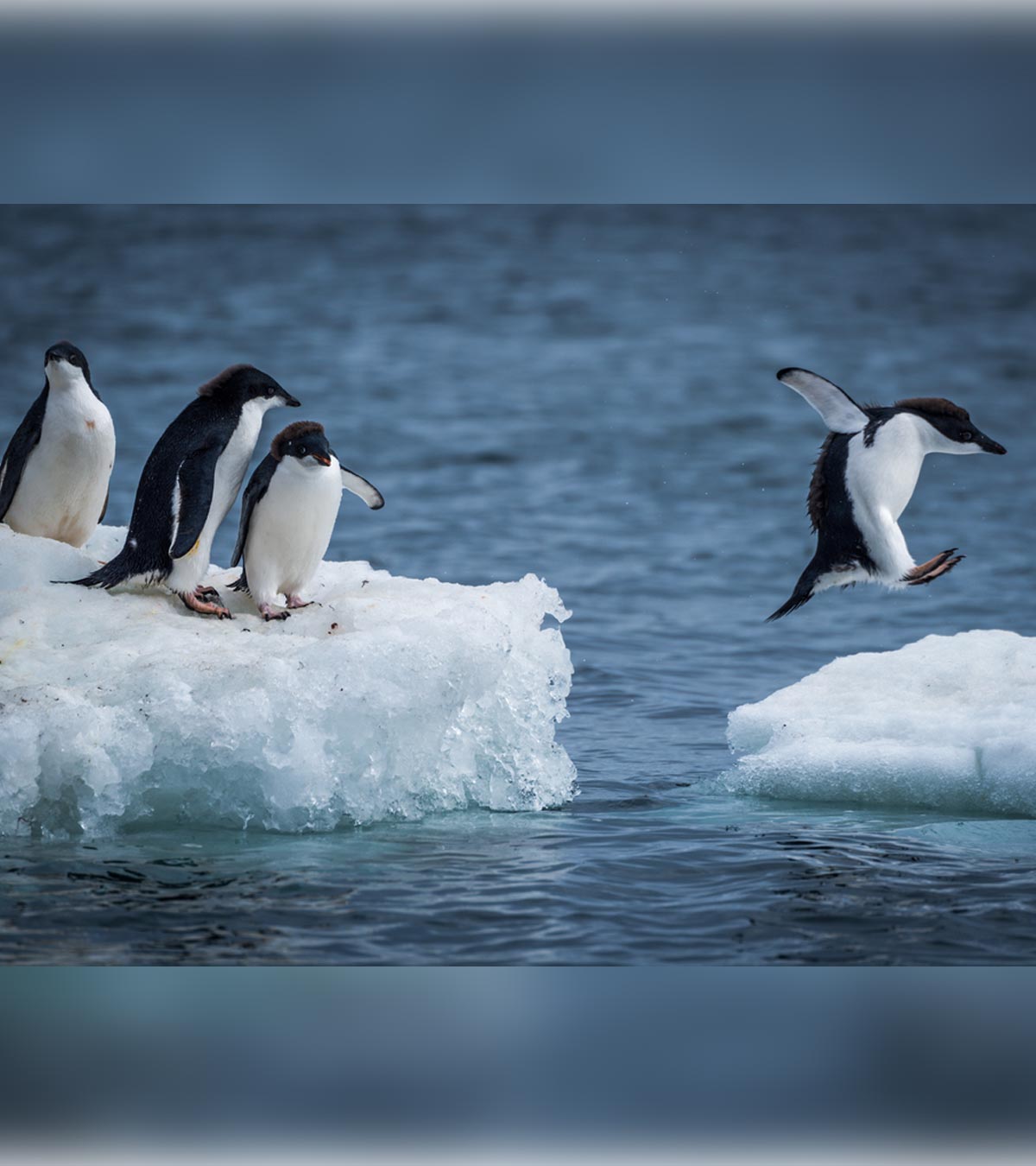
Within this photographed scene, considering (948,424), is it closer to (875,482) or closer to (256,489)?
(875,482)

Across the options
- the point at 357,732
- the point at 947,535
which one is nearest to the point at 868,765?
the point at 357,732

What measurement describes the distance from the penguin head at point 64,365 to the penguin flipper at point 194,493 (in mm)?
378

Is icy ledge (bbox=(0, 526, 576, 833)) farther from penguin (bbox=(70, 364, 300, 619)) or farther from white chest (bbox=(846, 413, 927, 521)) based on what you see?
white chest (bbox=(846, 413, 927, 521))

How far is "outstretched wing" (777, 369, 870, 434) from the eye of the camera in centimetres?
324

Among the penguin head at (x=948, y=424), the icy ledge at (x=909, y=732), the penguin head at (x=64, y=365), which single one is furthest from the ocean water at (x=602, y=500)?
the penguin head at (x=64, y=365)

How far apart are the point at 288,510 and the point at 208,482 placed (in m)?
0.18

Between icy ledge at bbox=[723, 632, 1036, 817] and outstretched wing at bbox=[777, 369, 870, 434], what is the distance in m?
0.82

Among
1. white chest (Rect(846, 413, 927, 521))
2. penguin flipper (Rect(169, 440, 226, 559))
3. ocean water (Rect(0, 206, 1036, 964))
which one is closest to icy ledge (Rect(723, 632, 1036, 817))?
ocean water (Rect(0, 206, 1036, 964))

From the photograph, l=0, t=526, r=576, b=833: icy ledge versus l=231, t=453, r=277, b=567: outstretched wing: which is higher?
l=231, t=453, r=277, b=567: outstretched wing

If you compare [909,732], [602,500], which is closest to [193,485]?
[909,732]
